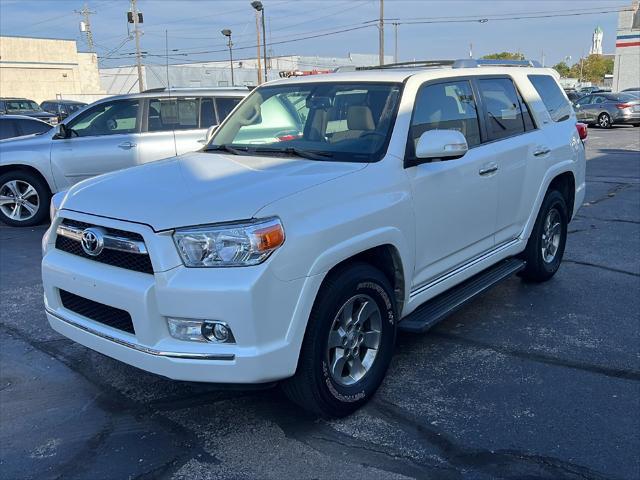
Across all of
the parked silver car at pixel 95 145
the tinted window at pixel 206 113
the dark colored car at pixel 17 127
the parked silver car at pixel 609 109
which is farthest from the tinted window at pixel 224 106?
the parked silver car at pixel 609 109

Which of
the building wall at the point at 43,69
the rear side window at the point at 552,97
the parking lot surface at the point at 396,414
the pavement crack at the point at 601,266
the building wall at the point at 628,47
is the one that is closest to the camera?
the parking lot surface at the point at 396,414

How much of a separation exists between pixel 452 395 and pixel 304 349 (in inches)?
45.6

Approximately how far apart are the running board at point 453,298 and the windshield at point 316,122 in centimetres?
106

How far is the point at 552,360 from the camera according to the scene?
165 inches

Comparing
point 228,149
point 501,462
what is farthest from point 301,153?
point 501,462

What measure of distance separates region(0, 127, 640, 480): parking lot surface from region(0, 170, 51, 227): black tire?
424 cm

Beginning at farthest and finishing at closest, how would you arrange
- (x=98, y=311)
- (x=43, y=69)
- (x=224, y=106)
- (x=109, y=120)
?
(x=43, y=69), (x=224, y=106), (x=109, y=120), (x=98, y=311)

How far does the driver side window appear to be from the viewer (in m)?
8.88

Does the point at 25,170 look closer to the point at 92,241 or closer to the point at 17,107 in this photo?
the point at 92,241

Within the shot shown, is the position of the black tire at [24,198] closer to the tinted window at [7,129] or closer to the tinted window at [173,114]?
the tinted window at [173,114]

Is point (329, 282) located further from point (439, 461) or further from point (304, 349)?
point (439, 461)

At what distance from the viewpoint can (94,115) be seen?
8.91m

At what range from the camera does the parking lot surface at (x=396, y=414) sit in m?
3.04

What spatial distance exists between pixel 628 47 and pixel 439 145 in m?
48.0
